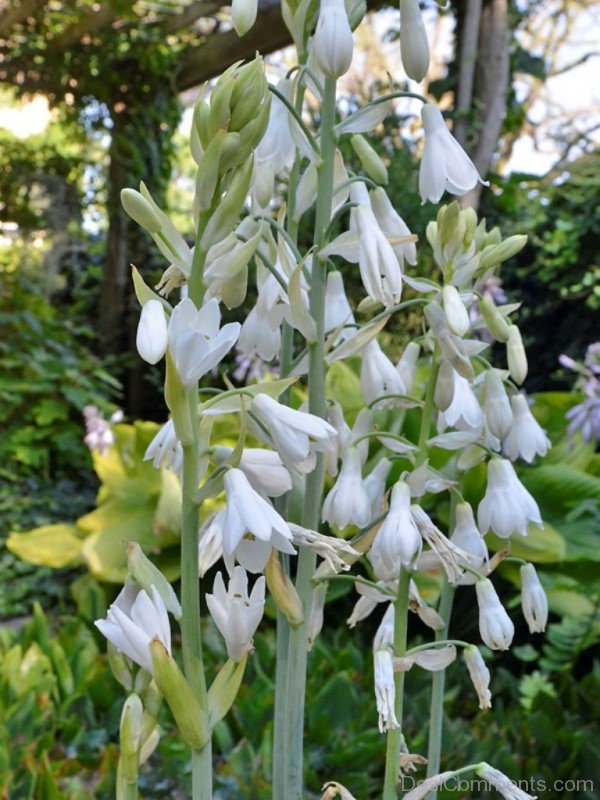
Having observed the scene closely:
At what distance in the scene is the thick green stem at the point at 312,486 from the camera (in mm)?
744

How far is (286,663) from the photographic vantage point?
82cm

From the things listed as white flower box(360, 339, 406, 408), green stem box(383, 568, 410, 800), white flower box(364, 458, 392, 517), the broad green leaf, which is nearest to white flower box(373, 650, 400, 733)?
green stem box(383, 568, 410, 800)

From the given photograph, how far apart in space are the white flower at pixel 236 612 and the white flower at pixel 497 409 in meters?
0.34

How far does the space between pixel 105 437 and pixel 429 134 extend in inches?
119

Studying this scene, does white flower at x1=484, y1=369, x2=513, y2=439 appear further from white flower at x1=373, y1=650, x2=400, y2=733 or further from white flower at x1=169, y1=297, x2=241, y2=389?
white flower at x1=169, y1=297, x2=241, y2=389

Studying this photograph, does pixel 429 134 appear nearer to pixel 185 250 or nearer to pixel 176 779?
pixel 185 250

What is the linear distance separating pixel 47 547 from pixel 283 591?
276cm

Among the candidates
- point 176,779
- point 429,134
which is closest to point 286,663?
point 429,134

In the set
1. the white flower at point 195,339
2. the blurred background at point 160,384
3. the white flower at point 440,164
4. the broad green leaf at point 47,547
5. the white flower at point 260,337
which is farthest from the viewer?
the broad green leaf at point 47,547

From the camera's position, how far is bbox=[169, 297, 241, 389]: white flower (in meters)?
0.54

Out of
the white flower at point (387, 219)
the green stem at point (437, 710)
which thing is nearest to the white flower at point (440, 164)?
the white flower at point (387, 219)

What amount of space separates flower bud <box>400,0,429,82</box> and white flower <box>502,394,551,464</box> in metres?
0.40

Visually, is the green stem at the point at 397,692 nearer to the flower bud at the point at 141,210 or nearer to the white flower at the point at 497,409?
the white flower at the point at 497,409

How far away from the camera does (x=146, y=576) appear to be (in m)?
0.60
